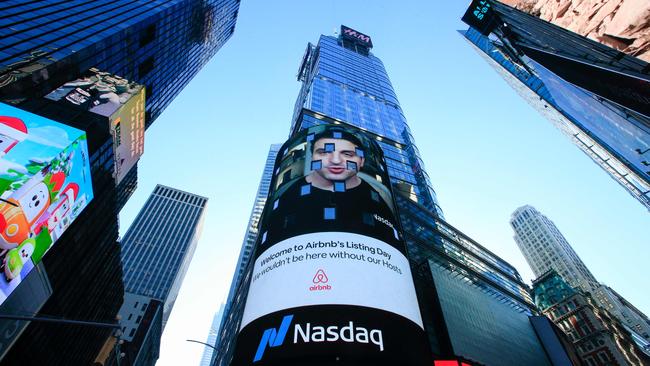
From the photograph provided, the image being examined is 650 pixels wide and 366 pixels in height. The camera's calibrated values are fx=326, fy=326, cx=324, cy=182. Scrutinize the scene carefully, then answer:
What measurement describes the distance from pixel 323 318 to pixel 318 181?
30.6 feet

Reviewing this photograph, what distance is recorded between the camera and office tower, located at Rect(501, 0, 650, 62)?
6.09m

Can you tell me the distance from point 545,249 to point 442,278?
131 m

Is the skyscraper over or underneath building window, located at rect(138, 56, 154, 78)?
over

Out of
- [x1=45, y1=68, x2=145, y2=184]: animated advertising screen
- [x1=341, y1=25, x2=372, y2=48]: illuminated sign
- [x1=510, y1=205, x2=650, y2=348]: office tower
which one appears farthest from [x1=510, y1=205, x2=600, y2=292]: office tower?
[x1=45, y1=68, x2=145, y2=184]: animated advertising screen

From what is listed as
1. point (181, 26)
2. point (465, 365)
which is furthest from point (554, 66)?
point (181, 26)

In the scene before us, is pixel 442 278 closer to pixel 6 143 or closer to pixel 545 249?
pixel 6 143

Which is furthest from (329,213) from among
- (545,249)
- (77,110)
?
(545,249)

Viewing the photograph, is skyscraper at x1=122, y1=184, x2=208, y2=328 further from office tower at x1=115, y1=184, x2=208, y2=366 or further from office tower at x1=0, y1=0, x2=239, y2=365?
office tower at x1=0, y1=0, x2=239, y2=365

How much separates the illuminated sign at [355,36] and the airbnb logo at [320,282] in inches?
5617

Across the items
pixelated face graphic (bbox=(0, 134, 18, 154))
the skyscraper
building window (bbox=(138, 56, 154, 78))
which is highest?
the skyscraper

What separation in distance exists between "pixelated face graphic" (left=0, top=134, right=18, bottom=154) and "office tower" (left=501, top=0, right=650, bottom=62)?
27.5 m

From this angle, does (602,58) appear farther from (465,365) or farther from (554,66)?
(465,365)

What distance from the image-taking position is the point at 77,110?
1558 inches

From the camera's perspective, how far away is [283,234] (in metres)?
18.0
